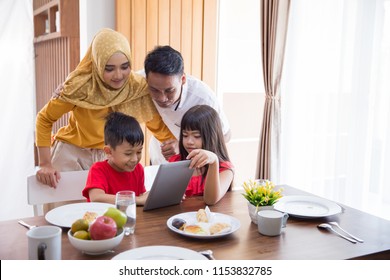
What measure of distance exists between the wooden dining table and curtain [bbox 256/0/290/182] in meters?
1.39

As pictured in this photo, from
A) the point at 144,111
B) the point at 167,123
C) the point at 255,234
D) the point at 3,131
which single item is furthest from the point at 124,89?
the point at 255,234

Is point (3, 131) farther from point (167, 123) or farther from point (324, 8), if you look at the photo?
point (324, 8)

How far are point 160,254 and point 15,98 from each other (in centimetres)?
60

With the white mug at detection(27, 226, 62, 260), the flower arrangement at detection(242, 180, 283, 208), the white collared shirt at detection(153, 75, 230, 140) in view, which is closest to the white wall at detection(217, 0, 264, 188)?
the white collared shirt at detection(153, 75, 230, 140)

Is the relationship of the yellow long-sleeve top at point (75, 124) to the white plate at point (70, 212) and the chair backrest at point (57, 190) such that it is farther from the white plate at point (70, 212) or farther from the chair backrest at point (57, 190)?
the white plate at point (70, 212)

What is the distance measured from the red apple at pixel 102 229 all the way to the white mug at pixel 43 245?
0.09m

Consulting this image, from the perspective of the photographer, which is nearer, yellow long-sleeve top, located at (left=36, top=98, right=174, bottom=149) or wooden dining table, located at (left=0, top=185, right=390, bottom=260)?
wooden dining table, located at (left=0, top=185, right=390, bottom=260)

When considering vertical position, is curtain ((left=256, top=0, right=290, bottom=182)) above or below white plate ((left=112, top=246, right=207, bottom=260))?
above

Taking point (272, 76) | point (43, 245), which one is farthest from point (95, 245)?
point (272, 76)

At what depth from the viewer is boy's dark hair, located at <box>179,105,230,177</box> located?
5.65 ft

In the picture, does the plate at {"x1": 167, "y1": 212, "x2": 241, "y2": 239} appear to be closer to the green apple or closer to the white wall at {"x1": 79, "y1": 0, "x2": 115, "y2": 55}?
the green apple

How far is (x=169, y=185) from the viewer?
1.43 metres

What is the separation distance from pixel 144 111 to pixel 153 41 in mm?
1180

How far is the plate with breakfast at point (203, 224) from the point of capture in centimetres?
120
